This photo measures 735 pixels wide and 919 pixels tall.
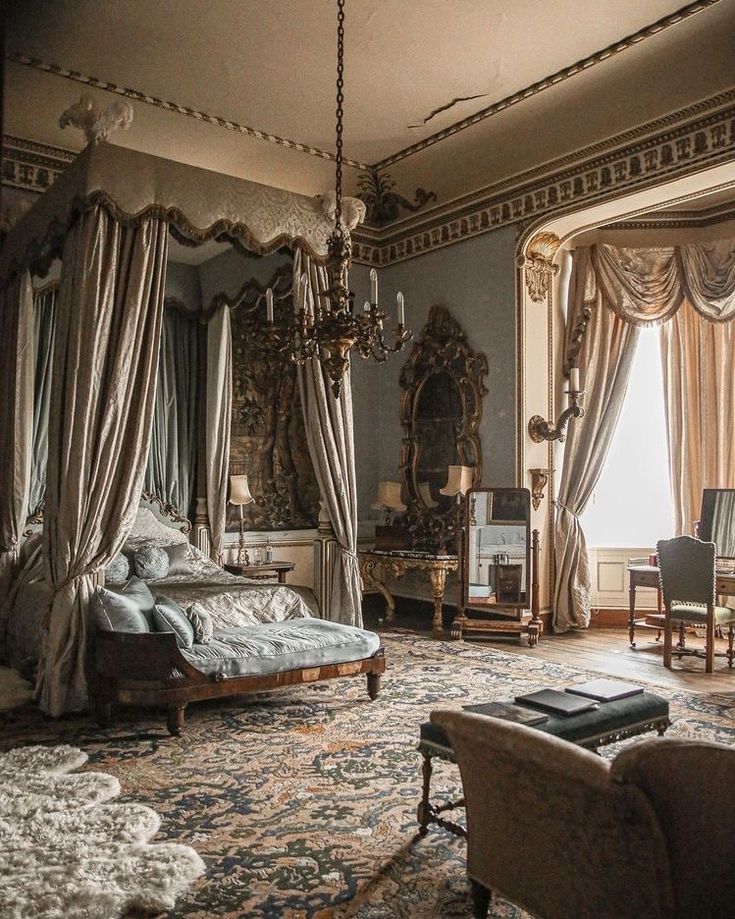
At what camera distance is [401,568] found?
7.82 metres

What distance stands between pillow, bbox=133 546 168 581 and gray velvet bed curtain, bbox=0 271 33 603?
86 cm

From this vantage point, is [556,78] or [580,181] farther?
[580,181]

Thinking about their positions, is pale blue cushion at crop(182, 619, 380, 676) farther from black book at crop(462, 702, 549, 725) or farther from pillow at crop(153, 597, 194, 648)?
black book at crop(462, 702, 549, 725)

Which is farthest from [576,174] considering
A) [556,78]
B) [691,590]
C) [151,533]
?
[151,533]

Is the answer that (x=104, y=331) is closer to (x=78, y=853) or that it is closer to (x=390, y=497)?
(x=78, y=853)

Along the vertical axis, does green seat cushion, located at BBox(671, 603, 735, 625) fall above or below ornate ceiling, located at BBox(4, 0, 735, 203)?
below

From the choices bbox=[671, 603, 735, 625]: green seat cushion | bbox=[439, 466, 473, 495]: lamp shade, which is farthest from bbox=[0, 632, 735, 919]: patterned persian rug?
bbox=[439, 466, 473, 495]: lamp shade

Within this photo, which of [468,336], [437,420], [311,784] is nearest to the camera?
[311,784]

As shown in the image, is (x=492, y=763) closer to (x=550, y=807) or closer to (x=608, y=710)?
(x=550, y=807)

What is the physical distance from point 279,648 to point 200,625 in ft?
1.54

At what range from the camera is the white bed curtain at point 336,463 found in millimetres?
5484

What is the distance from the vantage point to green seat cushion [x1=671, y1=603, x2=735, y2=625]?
19.8ft

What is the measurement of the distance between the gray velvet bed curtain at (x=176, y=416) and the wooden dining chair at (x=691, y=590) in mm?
4062

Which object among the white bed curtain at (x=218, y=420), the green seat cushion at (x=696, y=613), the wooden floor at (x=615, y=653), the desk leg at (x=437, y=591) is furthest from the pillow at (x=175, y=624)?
the green seat cushion at (x=696, y=613)
